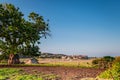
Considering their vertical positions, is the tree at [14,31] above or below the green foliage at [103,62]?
above

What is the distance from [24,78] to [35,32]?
3259 centimetres

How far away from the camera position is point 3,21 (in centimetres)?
5384

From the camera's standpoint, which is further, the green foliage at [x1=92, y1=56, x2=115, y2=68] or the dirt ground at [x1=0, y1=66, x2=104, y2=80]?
the green foliage at [x1=92, y1=56, x2=115, y2=68]

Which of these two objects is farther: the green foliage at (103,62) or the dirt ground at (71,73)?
the green foliage at (103,62)

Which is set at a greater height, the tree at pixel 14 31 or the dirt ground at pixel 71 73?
the tree at pixel 14 31

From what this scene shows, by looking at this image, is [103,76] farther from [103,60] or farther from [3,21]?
[3,21]

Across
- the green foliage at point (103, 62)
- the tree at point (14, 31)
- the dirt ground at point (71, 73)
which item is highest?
the tree at point (14, 31)

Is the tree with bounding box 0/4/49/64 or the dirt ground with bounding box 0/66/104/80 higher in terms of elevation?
the tree with bounding box 0/4/49/64

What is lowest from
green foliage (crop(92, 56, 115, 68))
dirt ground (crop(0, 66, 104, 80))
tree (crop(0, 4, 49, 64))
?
dirt ground (crop(0, 66, 104, 80))

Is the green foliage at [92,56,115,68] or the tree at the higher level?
the tree

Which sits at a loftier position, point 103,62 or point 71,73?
point 103,62

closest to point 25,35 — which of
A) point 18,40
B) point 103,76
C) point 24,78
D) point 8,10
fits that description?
point 18,40

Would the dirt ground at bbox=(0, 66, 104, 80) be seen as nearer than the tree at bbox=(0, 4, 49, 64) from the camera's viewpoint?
Yes

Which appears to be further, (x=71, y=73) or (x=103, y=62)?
(x=103, y=62)
